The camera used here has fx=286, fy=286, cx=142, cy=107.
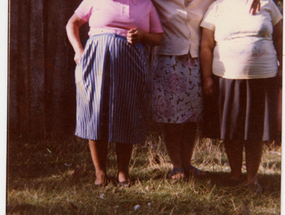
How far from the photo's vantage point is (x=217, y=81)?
1.99 m

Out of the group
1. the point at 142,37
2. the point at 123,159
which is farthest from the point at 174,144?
the point at 142,37

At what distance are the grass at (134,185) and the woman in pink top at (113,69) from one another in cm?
11

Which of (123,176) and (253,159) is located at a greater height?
(253,159)

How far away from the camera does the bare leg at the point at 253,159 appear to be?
194 cm

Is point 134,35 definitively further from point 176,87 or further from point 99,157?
point 99,157

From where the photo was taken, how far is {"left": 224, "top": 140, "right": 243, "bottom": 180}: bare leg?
6.53ft

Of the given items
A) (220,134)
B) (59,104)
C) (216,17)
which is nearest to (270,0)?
(216,17)

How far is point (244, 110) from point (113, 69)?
3.04 ft

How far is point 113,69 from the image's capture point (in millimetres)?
1910

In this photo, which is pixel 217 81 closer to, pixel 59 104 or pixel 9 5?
pixel 59 104

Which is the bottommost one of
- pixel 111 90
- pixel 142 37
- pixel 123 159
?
pixel 123 159

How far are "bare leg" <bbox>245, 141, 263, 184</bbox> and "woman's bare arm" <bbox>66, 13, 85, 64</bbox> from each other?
1.31 metres

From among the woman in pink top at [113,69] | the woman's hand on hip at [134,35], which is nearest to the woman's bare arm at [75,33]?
the woman in pink top at [113,69]

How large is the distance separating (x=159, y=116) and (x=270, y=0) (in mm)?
1069
